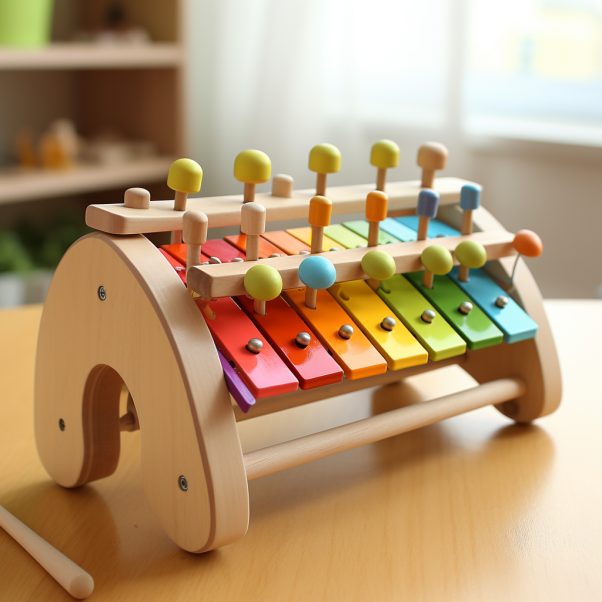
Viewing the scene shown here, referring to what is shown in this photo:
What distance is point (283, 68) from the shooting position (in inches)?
81.5

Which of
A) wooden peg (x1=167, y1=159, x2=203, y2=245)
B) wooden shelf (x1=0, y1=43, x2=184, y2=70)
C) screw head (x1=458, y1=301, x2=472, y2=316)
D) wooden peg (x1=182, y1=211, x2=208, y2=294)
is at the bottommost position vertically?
screw head (x1=458, y1=301, x2=472, y2=316)

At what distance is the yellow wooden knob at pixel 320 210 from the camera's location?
0.59 metres

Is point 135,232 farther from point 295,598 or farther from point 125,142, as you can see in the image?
point 125,142

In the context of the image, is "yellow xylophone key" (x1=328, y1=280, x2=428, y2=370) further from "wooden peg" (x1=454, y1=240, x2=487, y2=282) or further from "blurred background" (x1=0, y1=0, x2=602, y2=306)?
"blurred background" (x1=0, y1=0, x2=602, y2=306)

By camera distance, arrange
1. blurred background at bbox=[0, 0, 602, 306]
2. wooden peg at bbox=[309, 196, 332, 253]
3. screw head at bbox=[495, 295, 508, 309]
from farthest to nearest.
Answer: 1. blurred background at bbox=[0, 0, 602, 306]
2. screw head at bbox=[495, 295, 508, 309]
3. wooden peg at bbox=[309, 196, 332, 253]

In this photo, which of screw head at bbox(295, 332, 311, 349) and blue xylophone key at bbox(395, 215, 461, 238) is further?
blue xylophone key at bbox(395, 215, 461, 238)

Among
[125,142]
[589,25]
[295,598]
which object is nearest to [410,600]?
[295,598]

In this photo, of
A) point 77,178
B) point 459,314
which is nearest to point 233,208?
point 459,314

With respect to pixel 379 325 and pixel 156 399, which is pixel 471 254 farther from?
pixel 156 399

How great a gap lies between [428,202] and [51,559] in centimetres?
47

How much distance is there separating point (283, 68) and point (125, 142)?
55 centimetres

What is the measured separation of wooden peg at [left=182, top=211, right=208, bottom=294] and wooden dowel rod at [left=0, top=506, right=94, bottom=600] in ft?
0.75

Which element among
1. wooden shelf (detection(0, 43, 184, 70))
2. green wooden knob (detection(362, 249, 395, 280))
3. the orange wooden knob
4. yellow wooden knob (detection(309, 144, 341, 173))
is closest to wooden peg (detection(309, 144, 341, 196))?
yellow wooden knob (detection(309, 144, 341, 173))

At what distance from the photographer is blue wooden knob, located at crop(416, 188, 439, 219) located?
2.22 feet
